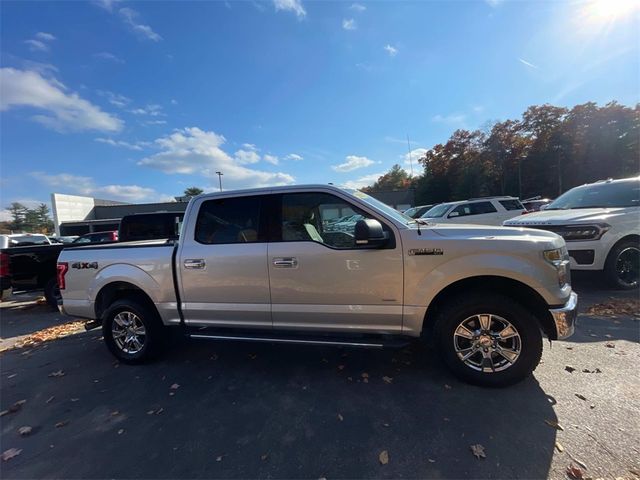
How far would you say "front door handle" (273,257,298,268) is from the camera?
335 cm

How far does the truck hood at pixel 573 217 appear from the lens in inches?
220

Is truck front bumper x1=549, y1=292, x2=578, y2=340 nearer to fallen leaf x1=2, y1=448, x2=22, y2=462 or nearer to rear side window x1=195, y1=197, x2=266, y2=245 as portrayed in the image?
rear side window x1=195, y1=197, x2=266, y2=245

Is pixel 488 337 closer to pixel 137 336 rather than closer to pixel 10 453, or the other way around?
pixel 137 336

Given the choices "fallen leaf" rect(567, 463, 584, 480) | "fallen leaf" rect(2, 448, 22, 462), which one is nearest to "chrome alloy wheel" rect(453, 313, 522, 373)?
"fallen leaf" rect(567, 463, 584, 480)

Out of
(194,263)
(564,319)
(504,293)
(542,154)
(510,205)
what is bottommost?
(564,319)

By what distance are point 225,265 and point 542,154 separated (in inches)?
1893

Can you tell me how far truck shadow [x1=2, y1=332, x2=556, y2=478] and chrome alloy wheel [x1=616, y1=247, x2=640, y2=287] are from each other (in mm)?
4356

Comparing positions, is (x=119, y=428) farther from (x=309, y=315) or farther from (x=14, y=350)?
(x=14, y=350)

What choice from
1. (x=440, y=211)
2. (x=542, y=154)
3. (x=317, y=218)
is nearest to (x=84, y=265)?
(x=317, y=218)

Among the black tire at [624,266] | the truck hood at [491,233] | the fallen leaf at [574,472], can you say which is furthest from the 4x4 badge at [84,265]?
the black tire at [624,266]

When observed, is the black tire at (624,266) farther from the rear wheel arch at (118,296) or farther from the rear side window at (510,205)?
the rear wheel arch at (118,296)

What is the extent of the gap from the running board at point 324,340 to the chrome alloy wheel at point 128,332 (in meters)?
0.91

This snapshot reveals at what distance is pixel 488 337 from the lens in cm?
304

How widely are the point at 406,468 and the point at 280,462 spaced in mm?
895
